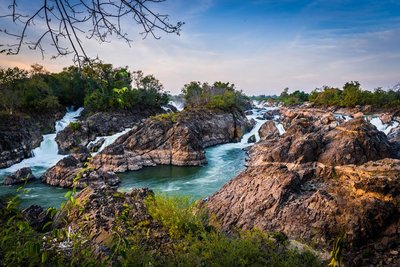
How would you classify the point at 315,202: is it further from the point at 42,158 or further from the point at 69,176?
the point at 42,158

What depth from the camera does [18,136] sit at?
27.2m

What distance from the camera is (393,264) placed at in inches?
223

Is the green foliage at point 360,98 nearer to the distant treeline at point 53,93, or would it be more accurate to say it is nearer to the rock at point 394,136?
the rock at point 394,136

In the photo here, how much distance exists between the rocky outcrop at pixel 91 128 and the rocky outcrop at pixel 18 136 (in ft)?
8.63

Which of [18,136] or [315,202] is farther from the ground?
[18,136]

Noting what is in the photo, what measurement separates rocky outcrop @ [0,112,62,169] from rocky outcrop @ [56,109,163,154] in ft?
8.63

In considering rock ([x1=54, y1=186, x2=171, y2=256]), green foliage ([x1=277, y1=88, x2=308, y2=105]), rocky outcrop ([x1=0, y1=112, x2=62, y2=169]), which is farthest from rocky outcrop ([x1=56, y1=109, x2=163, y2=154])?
green foliage ([x1=277, y1=88, x2=308, y2=105])

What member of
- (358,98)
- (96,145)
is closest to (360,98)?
(358,98)

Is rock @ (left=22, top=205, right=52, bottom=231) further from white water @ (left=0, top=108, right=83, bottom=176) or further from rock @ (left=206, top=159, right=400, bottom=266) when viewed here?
white water @ (left=0, top=108, right=83, bottom=176)

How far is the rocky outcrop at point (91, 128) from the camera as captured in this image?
30578 millimetres

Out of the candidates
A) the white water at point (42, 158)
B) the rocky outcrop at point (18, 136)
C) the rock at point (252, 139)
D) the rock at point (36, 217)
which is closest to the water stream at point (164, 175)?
the white water at point (42, 158)

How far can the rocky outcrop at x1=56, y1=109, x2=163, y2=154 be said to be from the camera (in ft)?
100

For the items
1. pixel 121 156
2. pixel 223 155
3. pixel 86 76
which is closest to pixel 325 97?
pixel 223 155

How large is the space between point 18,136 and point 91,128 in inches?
303
